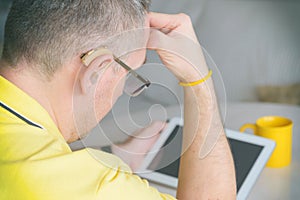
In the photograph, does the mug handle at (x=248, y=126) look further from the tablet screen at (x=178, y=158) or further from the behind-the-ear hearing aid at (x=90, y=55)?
the behind-the-ear hearing aid at (x=90, y=55)

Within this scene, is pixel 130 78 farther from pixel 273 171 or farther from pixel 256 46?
pixel 256 46

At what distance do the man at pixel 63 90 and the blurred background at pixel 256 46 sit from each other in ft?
3.78

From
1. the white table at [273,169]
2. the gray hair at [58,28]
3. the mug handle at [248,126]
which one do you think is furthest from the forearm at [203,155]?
the gray hair at [58,28]

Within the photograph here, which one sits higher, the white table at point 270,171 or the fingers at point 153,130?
the fingers at point 153,130

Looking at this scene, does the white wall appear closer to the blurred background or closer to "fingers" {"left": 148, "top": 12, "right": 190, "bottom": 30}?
the blurred background

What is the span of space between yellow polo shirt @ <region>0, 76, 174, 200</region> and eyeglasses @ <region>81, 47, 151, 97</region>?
105 millimetres

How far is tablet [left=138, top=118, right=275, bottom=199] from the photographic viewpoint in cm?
122

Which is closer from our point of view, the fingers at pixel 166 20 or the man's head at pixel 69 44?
the man's head at pixel 69 44

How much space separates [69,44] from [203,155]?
1.46 feet

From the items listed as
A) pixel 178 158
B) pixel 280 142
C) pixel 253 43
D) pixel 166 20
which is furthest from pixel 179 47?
pixel 253 43

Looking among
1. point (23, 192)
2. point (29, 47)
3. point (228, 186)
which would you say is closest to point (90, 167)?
point (23, 192)

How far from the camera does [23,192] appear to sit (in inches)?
31.0

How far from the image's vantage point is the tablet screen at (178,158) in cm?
121

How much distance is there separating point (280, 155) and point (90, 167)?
0.64m
